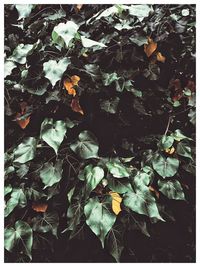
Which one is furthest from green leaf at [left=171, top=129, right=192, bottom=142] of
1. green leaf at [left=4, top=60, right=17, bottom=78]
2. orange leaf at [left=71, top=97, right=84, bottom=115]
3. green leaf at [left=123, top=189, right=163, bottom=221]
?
green leaf at [left=4, top=60, right=17, bottom=78]

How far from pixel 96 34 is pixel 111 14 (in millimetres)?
127

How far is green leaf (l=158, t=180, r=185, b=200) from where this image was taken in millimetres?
1516

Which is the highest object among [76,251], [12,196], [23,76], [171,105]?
[23,76]

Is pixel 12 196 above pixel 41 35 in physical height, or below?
below

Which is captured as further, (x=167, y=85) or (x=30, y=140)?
(x=167, y=85)

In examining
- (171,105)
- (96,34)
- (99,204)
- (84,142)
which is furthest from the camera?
(171,105)

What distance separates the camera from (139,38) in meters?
1.57

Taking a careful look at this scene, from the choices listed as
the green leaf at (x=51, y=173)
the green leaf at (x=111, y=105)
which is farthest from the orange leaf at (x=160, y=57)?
the green leaf at (x=51, y=173)

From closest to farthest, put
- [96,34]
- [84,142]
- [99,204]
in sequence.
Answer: [99,204], [84,142], [96,34]

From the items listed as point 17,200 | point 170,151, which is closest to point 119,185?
point 170,151

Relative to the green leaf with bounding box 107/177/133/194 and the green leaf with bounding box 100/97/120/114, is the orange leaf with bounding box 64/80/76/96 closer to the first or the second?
the green leaf with bounding box 100/97/120/114

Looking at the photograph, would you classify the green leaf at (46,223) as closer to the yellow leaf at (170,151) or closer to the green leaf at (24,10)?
the yellow leaf at (170,151)

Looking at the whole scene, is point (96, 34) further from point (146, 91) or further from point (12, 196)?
point (12, 196)

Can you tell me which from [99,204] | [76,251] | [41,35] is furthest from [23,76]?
[76,251]
